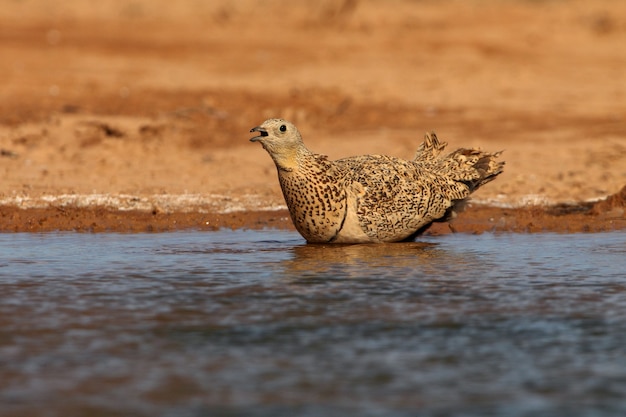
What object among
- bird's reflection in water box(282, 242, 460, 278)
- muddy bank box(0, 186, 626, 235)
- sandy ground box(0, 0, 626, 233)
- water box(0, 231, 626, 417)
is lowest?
water box(0, 231, 626, 417)

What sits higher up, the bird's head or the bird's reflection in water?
the bird's head

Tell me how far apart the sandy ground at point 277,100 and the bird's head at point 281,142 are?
82.8 inches

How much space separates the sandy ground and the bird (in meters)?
1.65

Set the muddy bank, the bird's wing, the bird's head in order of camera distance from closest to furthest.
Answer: the bird's head, the bird's wing, the muddy bank

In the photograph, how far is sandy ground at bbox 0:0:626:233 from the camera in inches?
495

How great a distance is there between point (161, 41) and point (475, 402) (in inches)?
621

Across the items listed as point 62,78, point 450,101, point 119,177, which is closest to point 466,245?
point 119,177

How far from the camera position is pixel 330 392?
5.44 m

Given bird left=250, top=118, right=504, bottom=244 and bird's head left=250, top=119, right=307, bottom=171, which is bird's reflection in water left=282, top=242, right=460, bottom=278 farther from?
bird's head left=250, top=119, right=307, bottom=171

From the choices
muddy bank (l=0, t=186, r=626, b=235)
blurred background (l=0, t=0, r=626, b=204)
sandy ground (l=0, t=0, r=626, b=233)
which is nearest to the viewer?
muddy bank (l=0, t=186, r=626, b=235)

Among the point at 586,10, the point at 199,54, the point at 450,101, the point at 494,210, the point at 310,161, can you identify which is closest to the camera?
the point at 310,161

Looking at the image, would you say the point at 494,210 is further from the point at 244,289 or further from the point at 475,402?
the point at 475,402

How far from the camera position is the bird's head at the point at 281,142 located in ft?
31.6

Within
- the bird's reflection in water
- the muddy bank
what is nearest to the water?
the bird's reflection in water
